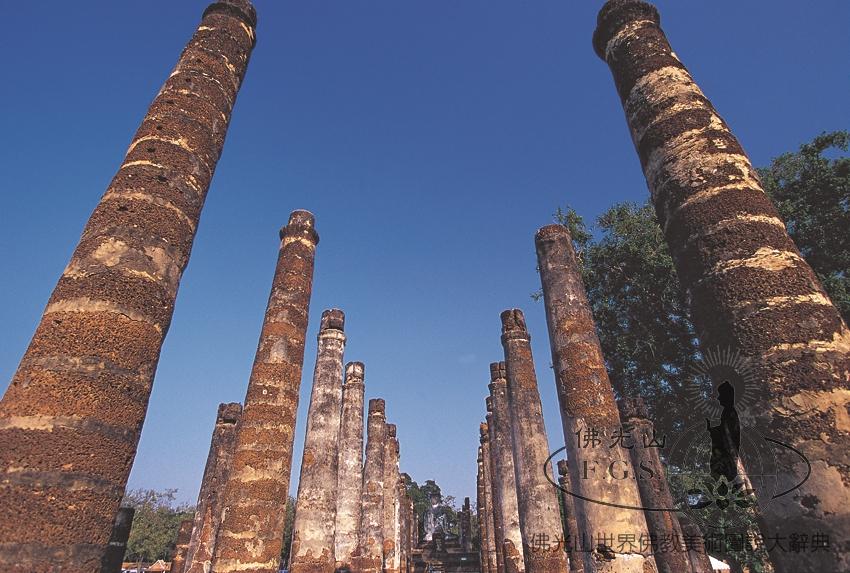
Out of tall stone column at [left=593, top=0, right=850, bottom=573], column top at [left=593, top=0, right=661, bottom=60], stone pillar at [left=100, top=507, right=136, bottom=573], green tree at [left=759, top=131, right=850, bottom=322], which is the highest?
green tree at [left=759, top=131, right=850, bottom=322]

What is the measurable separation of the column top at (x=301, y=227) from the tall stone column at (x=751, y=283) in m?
7.12

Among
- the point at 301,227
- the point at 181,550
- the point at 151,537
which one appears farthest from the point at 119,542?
the point at 151,537

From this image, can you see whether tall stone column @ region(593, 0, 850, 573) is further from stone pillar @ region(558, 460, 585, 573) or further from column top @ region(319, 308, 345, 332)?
column top @ region(319, 308, 345, 332)

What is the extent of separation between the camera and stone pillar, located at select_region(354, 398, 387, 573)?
56.1 feet

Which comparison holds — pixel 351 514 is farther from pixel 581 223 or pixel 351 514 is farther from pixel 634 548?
pixel 581 223

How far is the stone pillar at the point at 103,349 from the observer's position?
3488mm

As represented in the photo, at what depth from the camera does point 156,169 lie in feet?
16.8

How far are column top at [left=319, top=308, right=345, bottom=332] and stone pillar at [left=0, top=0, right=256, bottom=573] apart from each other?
8715 millimetres

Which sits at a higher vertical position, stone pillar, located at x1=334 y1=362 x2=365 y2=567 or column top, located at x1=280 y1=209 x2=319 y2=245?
column top, located at x1=280 y1=209 x2=319 y2=245

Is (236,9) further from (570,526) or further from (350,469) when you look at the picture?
(570,526)

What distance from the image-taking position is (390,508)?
21875mm

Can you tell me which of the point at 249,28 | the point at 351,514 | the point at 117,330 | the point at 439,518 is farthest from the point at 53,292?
the point at 439,518

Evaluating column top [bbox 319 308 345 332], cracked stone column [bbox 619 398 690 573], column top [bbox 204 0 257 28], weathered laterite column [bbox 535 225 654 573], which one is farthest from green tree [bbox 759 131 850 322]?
column top [bbox 204 0 257 28]

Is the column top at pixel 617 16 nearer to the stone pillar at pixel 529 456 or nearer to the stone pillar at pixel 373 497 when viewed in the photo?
the stone pillar at pixel 529 456
